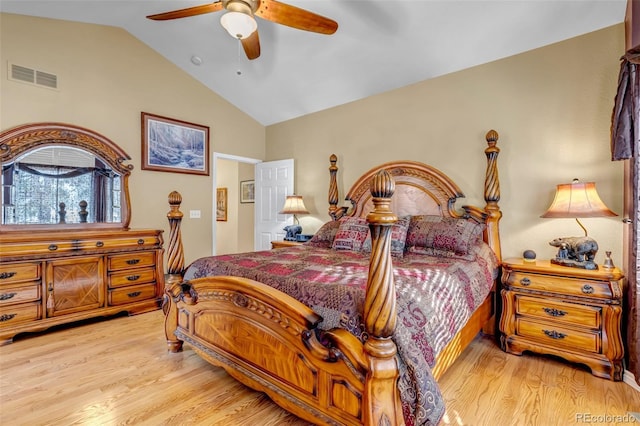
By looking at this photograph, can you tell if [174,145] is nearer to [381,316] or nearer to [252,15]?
[252,15]

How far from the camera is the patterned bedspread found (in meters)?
1.25

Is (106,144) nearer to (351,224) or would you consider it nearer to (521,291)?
(351,224)

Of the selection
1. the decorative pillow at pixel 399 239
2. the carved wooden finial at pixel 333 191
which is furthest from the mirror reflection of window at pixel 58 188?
the decorative pillow at pixel 399 239

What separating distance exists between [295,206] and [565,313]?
10.3ft

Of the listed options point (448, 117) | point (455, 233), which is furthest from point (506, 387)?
point (448, 117)

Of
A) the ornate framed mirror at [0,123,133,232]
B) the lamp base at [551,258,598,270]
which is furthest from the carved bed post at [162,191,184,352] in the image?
the lamp base at [551,258,598,270]

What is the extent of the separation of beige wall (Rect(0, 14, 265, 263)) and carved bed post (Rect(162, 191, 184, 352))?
6.28 feet

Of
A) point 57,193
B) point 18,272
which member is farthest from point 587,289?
point 57,193

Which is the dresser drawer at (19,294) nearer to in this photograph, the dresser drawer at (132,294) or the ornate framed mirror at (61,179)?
the dresser drawer at (132,294)

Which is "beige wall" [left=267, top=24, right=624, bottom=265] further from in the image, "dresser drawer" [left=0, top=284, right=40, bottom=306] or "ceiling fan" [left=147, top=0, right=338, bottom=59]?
"dresser drawer" [left=0, top=284, right=40, bottom=306]

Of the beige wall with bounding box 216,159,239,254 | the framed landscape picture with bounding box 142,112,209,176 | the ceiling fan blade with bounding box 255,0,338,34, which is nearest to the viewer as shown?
the ceiling fan blade with bounding box 255,0,338,34

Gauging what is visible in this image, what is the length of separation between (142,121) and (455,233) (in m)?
3.94

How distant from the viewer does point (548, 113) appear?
8.88 feet

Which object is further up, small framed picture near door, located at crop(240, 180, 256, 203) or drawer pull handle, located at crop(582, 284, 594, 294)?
small framed picture near door, located at crop(240, 180, 256, 203)
